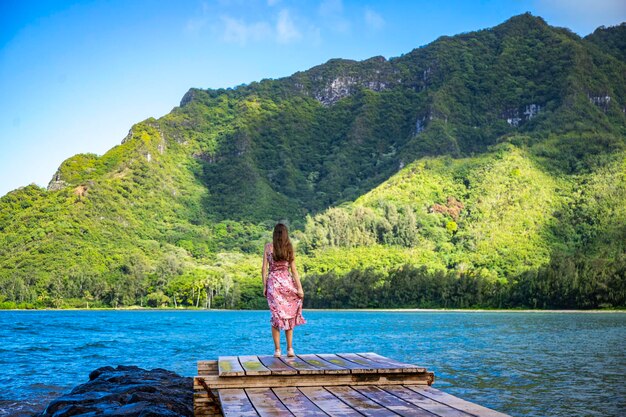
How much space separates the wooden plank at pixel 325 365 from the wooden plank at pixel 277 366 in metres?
0.44

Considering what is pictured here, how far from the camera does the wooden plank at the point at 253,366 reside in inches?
394

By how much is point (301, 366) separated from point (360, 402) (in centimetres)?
206

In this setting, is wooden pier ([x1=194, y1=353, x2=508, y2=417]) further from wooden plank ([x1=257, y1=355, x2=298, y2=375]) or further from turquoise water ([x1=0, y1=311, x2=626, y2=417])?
turquoise water ([x1=0, y1=311, x2=626, y2=417])

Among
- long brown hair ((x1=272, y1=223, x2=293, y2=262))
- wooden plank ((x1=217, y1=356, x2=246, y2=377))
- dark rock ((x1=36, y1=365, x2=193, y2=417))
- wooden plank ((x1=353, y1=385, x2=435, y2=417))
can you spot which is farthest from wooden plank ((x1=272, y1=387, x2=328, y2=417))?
long brown hair ((x1=272, y1=223, x2=293, y2=262))

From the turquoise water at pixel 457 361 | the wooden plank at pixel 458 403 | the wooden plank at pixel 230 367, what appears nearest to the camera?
the wooden plank at pixel 458 403

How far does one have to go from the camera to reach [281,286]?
13227 millimetres

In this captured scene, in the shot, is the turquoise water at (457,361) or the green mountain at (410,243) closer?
the turquoise water at (457,361)

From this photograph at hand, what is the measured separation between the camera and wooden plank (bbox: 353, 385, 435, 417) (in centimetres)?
805

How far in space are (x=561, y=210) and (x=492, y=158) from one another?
34.0 m

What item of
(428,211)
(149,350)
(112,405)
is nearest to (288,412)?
(112,405)

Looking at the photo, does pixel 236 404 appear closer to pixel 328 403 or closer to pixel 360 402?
pixel 328 403

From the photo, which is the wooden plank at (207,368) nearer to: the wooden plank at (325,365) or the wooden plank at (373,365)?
the wooden plank at (325,365)

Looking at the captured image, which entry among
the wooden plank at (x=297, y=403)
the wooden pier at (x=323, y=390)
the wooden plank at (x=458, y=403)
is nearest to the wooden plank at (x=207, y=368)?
the wooden pier at (x=323, y=390)

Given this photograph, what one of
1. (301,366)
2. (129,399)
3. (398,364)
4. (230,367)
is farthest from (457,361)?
(230,367)
